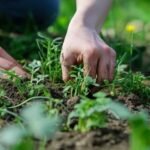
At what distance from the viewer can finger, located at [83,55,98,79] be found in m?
2.01

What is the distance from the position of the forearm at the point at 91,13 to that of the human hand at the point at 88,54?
65 millimetres

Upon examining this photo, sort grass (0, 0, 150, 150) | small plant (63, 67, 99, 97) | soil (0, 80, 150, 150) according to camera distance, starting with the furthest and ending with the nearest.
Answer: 1. small plant (63, 67, 99, 97)
2. soil (0, 80, 150, 150)
3. grass (0, 0, 150, 150)

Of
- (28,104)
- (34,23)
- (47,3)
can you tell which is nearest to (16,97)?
(28,104)

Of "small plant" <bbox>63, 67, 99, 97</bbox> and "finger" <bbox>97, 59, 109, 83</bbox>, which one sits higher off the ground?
"finger" <bbox>97, 59, 109, 83</bbox>

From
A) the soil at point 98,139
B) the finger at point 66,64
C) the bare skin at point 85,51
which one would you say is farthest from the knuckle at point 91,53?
the soil at point 98,139

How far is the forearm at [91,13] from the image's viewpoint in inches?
86.4

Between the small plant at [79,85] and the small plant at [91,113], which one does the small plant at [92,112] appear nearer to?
the small plant at [91,113]

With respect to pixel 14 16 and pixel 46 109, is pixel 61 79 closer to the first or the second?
pixel 46 109

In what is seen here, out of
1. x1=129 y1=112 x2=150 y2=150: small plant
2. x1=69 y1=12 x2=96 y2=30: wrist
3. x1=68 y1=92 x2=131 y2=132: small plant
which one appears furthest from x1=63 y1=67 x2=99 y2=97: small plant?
x1=129 y1=112 x2=150 y2=150: small plant

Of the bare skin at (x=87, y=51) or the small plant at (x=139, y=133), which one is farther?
the bare skin at (x=87, y=51)

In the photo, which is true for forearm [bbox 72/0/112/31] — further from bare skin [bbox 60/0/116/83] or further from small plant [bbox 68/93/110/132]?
small plant [bbox 68/93/110/132]

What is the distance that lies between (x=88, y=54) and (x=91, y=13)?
1.07 feet

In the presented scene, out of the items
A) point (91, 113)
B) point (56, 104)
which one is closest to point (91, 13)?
point (56, 104)

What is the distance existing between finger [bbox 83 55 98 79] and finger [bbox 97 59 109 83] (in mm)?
19
